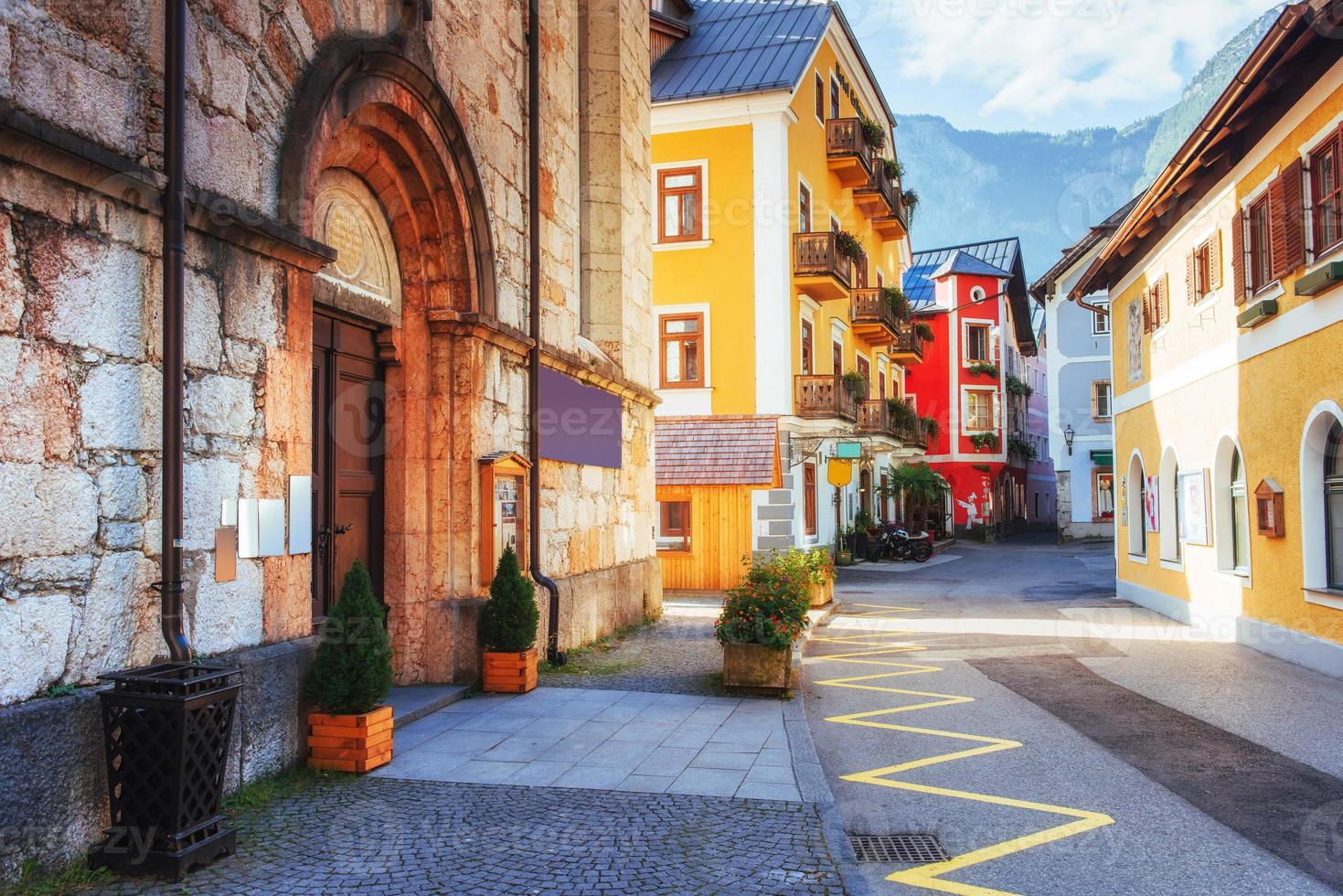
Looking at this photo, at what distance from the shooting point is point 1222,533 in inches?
525

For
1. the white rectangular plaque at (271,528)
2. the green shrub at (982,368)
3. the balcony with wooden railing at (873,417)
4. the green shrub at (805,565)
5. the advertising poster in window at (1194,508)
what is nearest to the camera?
the white rectangular plaque at (271,528)

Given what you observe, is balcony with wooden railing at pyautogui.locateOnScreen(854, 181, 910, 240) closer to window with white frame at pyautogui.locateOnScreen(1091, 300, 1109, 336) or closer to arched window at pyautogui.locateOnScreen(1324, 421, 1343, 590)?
window with white frame at pyautogui.locateOnScreen(1091, 300, 1109, 336)

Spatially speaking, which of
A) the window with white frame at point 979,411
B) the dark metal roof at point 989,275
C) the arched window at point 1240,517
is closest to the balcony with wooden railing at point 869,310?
the arched window at point 1240,517

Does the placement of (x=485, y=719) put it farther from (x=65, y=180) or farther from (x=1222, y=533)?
(x=1222, y=533)

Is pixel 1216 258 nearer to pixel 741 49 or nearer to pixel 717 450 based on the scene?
pixel 717 450

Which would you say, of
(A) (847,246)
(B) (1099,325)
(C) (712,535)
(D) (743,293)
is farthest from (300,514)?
(B) (1099,325)

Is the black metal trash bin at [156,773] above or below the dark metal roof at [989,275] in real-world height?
below

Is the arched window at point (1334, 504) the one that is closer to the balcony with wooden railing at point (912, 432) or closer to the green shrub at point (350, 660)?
the green shrub at point (350, 660)

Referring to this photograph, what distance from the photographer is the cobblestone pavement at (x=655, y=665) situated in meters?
9.20

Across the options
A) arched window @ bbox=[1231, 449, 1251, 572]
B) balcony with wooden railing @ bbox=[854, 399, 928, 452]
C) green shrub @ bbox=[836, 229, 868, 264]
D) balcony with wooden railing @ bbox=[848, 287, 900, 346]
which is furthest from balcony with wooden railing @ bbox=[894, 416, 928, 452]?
arched window @ bbox=[1231, 449, 1251, 572]

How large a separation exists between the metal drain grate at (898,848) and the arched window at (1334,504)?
7.33 metres

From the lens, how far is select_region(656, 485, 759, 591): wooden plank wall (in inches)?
810

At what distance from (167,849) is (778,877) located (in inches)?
102

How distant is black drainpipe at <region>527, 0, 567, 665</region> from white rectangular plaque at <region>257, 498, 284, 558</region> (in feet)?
13.4
